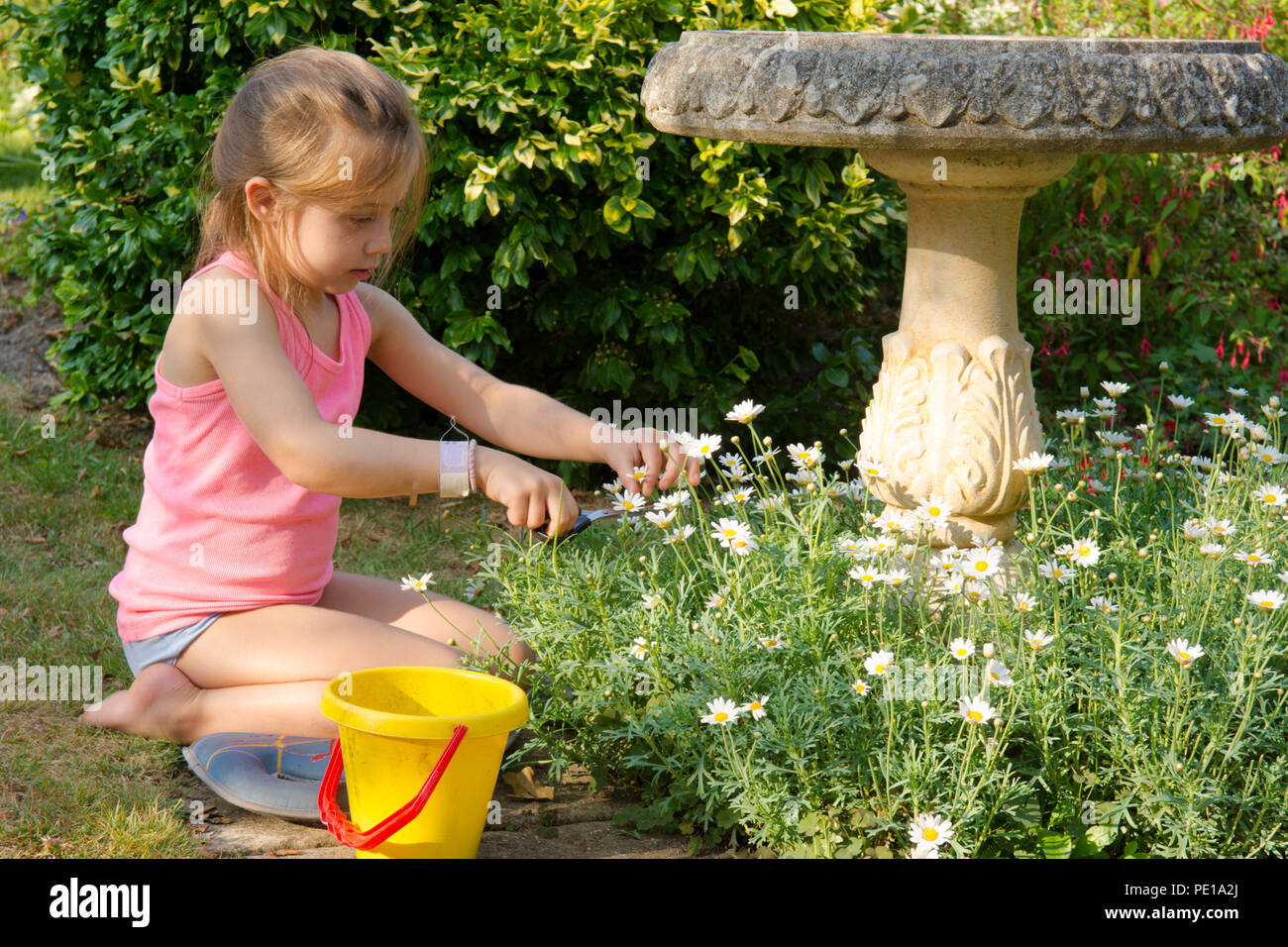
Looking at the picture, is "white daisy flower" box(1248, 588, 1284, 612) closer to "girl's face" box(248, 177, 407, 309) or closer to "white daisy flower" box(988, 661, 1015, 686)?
"white daisy flower" box(988, 661, 1015, 686)

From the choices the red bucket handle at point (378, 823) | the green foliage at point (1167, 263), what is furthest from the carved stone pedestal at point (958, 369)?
the green foliage at point (1167, 263)

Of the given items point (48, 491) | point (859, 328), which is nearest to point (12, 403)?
point (48, 491)

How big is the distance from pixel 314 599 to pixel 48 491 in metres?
1.74

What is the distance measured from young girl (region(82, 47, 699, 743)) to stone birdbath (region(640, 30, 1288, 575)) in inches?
23.5

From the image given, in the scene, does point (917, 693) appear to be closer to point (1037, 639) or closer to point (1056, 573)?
point (1037, 639)

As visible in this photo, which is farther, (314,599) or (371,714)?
(314,599)

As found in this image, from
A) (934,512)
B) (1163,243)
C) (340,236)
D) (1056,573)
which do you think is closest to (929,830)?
(1056,573)

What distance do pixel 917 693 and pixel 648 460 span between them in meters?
0.63

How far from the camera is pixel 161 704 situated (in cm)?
251

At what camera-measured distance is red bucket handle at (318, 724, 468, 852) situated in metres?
1.96

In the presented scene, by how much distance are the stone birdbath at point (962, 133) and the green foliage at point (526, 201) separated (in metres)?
1.07

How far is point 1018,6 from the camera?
16.6 ft

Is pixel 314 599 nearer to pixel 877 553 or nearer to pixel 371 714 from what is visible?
pixel 371 714

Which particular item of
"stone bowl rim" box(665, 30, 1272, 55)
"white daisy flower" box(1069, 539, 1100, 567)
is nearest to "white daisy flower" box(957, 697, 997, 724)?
"white daisy flower" box(1069, 539, 1100, 567)
